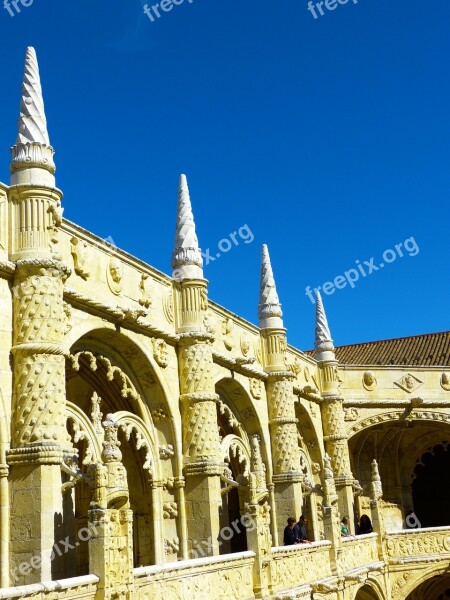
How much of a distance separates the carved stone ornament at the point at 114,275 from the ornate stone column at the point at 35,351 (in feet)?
7.00

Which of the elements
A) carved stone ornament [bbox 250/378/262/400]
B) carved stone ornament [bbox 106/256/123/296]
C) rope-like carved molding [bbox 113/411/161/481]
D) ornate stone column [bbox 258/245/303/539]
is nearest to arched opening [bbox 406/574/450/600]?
ornate stone column [bbox 258/245/303/539]

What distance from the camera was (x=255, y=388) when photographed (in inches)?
825

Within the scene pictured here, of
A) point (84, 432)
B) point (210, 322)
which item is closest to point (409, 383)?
point (210, 322)

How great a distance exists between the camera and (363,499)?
93.6ft

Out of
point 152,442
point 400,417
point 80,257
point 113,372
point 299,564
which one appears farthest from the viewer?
point 400,417

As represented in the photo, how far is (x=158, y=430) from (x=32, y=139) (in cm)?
636

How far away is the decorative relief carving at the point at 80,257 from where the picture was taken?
13.9m

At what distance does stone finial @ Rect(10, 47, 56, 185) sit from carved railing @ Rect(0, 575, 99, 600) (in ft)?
19.7

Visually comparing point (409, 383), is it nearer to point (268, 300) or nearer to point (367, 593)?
point (367, 593)

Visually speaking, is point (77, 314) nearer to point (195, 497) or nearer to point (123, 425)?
point (123, 425)

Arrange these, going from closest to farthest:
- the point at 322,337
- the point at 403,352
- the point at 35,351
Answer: the point at 35,351 < the point at 322,337 < the point at 403,352

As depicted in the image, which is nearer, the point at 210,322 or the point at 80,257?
the point at 80,257

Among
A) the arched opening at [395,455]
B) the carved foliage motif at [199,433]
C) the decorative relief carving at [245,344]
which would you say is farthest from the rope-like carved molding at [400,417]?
the carved foliage motif at [199,433]

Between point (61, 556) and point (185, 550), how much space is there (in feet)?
11.0
